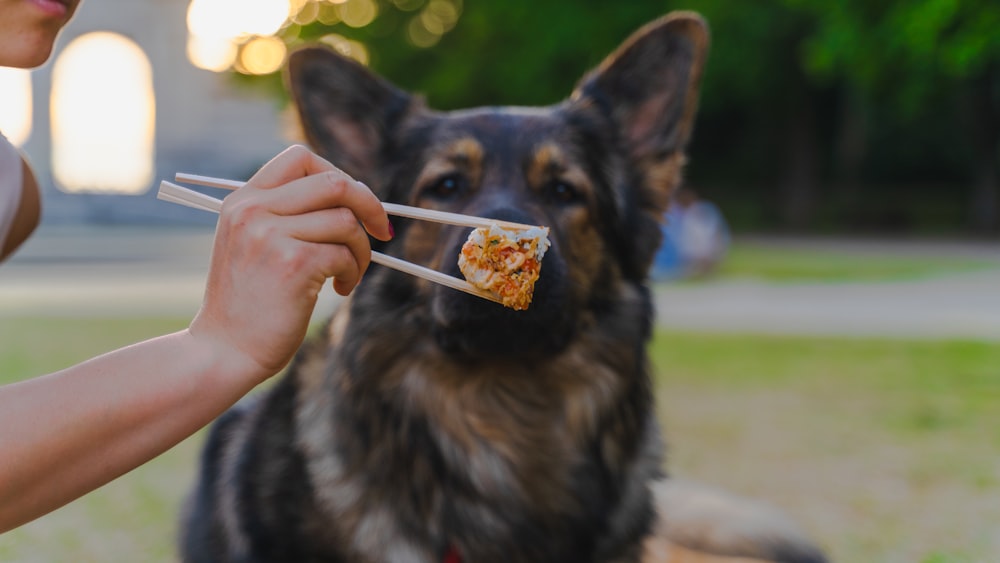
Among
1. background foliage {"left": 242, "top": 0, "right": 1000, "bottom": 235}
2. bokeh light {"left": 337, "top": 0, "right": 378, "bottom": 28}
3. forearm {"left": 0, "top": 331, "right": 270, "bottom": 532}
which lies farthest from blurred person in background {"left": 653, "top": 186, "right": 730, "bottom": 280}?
bokeh light {"left": 337, "top": 0, "right": 378, "bottom": 28}

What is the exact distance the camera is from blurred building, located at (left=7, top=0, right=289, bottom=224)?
1527 inches

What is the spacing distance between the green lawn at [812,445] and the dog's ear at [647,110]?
1566 mm

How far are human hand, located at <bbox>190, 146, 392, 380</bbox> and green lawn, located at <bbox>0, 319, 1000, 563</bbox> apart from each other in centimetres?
294

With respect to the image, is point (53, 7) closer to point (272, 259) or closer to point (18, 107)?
point (272, 259)

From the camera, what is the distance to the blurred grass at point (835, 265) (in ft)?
52.0

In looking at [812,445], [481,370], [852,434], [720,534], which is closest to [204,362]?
[481,370]

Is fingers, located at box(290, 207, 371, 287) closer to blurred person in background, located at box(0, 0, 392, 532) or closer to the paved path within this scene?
blurred person in background, located at box(0, 0, 392, 532)

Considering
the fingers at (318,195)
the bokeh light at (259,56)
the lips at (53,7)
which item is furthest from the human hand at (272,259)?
the bokeh light at (259,56)

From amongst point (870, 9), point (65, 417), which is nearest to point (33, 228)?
point (65, 417)

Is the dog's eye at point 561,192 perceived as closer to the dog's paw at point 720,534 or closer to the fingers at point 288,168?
the dog's paw at point 720,534

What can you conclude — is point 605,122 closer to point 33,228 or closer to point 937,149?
point 33,228

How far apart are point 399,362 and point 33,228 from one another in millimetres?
1180

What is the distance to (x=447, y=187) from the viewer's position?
3.30m

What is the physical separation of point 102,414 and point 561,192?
84.8 inches
